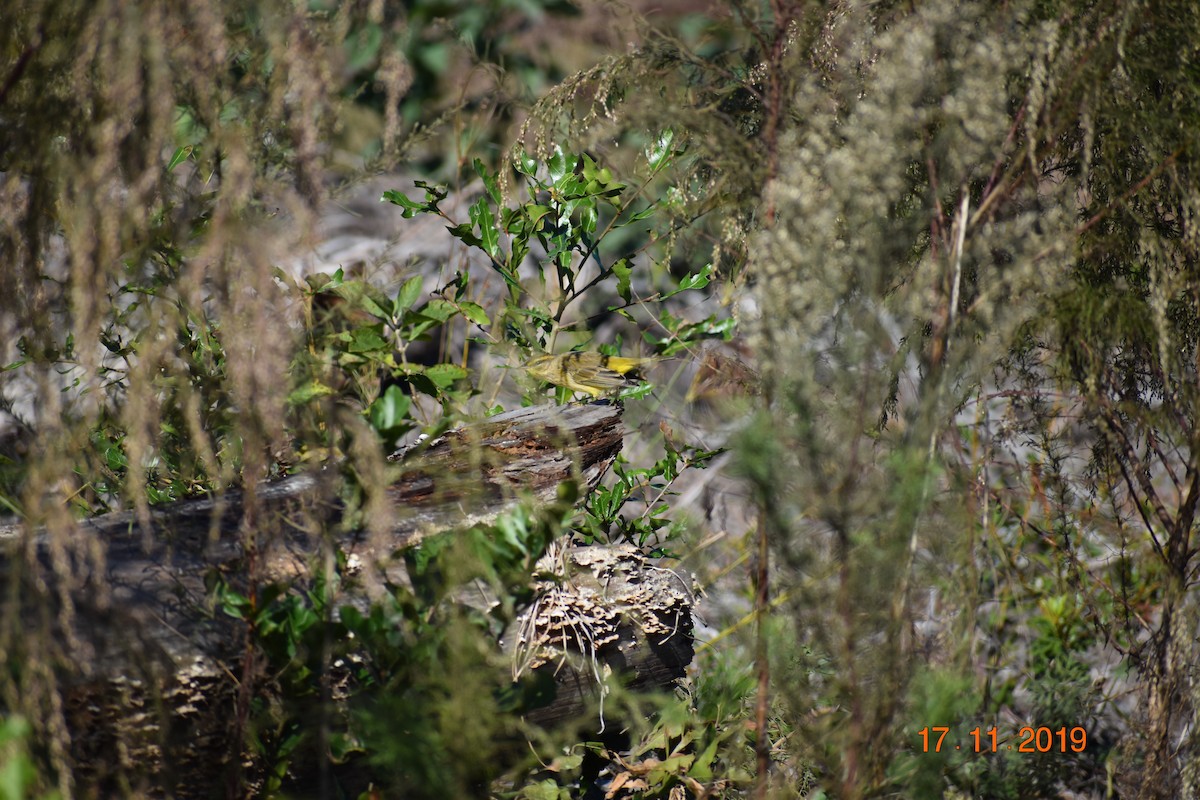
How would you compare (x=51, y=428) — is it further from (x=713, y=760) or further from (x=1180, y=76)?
(x=1180, y=76)

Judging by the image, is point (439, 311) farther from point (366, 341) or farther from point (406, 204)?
point (406, 204)

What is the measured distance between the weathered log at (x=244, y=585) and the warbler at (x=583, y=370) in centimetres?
6

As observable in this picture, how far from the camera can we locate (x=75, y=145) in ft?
5.18

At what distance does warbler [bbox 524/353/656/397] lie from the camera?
2.42 m

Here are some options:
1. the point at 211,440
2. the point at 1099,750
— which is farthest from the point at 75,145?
the point at 1099,750

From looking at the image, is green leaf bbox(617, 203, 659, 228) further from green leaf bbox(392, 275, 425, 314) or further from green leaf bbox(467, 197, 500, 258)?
green leaf bbox(392, 275, 425, 314)

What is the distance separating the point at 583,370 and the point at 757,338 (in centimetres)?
85

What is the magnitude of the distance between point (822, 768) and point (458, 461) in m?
1.00

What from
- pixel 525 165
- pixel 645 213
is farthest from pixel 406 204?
pixel 645 213

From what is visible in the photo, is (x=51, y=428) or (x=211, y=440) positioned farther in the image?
(x=211, y=440)

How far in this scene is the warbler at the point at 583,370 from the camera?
2422mm

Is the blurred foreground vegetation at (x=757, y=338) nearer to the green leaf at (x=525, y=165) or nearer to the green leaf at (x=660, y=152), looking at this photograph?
the green leaf at (x=660, y=152)
